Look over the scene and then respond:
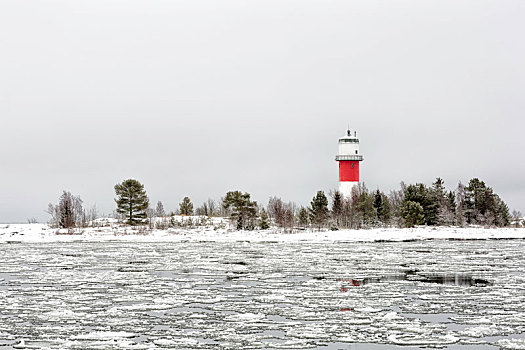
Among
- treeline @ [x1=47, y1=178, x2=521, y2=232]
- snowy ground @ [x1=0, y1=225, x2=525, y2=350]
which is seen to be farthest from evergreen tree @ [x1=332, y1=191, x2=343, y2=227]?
snowy ground @ [x1=0, y1=225, x2=525, y2=350]

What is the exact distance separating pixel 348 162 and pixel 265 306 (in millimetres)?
50702

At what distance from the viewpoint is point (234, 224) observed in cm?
4394

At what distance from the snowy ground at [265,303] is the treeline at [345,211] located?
976 inches

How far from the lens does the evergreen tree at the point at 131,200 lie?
4631 centimetres

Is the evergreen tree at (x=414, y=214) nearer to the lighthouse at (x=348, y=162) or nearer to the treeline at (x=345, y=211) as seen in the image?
the treeline at (x=345, y=211)

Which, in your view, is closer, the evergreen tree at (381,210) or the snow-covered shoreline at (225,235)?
the snow-covered shoreline at (225,235)

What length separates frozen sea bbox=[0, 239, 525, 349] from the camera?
7.17 metres

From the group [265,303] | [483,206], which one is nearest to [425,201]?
[483,206]

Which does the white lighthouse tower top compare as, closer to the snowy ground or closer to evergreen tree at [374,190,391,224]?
evergreen tree at [374,190,391,224]

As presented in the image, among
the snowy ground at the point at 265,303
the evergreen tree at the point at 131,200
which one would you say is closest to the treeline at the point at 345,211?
the evergreen tree at the point at 131,200

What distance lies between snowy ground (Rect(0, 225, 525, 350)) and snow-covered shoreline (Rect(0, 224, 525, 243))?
49.0 feet

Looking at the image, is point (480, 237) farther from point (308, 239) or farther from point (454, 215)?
point (454, 215)

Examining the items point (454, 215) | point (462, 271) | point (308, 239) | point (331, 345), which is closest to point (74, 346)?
point (331, 345)

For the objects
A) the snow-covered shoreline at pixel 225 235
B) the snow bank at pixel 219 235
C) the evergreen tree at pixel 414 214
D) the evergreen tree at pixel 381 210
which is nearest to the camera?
the snow-covered shoreline at pixel 225 235
